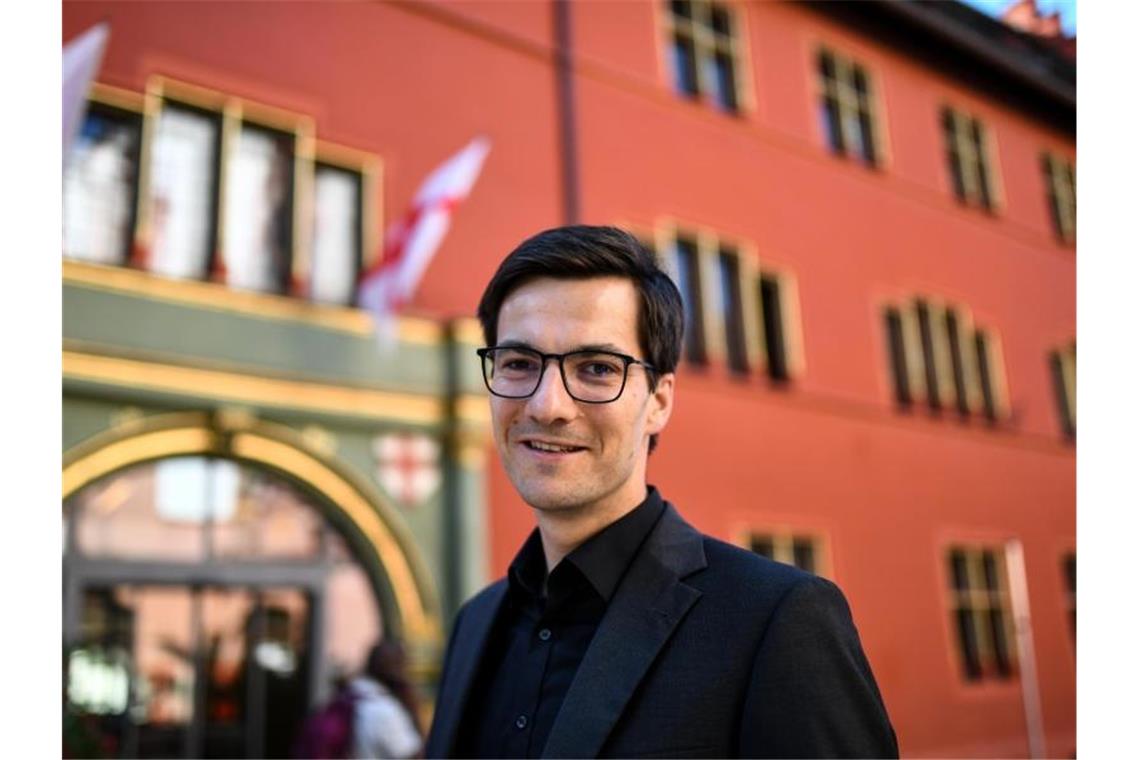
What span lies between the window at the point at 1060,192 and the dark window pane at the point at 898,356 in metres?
2.51

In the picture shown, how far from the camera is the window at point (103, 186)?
4273 mm

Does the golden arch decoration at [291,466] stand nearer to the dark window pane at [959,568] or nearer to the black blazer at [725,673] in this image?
the dark window pane at [959,568]

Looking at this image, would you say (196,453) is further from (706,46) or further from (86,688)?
(706,46)

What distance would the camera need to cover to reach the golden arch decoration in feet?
13.9

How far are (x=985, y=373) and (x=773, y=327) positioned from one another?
4466mm

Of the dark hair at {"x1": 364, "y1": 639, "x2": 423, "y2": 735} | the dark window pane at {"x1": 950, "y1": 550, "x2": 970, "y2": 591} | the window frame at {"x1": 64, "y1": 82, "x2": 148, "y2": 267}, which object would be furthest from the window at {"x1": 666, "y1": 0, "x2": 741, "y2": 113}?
the dark hair at {"x1": 364, "y1": 639, "x2": 423, "y2": 735}

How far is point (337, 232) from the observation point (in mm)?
5285

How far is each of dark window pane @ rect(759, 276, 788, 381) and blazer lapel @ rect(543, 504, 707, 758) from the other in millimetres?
5680

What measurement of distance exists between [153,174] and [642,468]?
161 inches

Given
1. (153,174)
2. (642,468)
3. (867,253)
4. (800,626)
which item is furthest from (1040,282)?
(153,174)

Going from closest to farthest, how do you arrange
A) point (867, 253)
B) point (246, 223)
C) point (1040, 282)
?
point (1040, 282) < point (867, 253) < point (246, 223)

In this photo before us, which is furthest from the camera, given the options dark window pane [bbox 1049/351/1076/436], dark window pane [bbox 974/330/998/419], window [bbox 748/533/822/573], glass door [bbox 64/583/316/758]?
window [bbox 748/533/822/573]

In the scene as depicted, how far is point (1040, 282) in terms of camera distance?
1.70 metres

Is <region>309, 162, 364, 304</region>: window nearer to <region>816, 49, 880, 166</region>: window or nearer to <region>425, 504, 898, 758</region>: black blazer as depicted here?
<region>816, 49, 880, 166</region>: window
